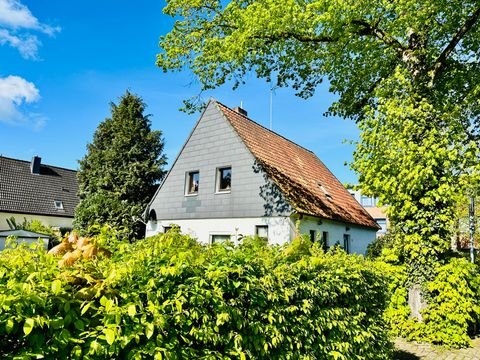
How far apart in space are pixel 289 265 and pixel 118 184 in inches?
866

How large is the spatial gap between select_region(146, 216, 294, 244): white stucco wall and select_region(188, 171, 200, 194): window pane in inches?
65.9

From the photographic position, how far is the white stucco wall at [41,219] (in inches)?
1131

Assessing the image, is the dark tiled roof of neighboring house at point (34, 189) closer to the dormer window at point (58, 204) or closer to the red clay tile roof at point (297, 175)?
the dormer window at point (58, 204)

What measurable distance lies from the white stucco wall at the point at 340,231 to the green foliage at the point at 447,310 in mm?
5630

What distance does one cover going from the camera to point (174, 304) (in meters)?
2.64

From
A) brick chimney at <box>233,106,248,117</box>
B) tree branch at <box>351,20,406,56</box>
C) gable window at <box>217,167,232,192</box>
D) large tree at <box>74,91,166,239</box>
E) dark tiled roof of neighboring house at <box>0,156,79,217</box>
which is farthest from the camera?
dark tiled roof of neighboring house at <box>0,156,79,217</box>

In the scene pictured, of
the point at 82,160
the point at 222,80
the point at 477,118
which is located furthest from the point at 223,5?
the point at 82,160

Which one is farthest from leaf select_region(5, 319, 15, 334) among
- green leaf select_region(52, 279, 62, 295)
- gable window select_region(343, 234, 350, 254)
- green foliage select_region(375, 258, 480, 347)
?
gable window select_region(343, 234, 350, 254)

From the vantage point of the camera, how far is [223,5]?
11.8 meters

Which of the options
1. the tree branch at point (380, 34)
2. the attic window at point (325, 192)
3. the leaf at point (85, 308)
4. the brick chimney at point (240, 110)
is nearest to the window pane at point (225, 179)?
the brick chimney at point (240, 110)

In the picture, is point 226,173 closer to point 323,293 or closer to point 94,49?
point 94,49

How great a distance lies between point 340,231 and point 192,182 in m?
8.39

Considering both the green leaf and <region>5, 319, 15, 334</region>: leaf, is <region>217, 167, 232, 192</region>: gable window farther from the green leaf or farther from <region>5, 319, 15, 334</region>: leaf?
<region>5, 319, 15, 334</region>: leaf

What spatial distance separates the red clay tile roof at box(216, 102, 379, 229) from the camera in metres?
16.2
